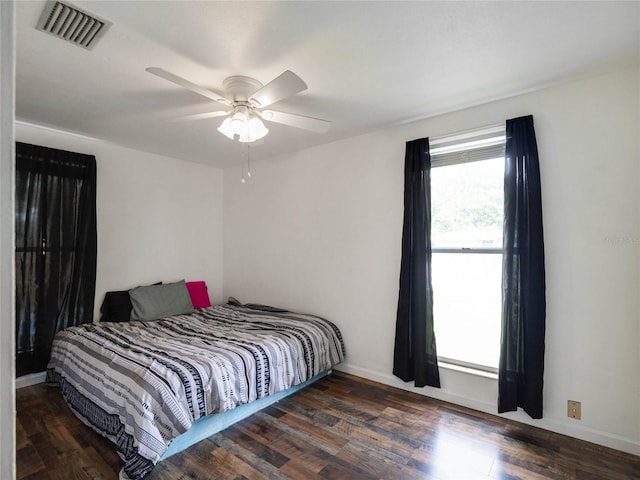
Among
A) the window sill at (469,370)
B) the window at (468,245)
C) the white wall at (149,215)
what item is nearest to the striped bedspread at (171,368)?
the white wall at (149,215)

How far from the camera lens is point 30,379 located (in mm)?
3006

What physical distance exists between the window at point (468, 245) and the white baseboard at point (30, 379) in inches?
148

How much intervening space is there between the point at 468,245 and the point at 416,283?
54cm

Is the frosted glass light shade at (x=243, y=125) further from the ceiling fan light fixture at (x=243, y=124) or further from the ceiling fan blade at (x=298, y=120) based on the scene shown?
the ceiling fan blade at (x=298, y=120)

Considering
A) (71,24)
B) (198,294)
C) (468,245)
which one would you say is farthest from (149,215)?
(468,245)

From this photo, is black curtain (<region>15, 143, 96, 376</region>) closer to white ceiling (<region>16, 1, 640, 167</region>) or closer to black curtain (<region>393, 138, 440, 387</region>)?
white ceiling (<region>16, 1, 640, 167</region>)

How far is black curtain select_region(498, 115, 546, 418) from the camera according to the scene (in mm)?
2266

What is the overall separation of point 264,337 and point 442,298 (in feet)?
5.34

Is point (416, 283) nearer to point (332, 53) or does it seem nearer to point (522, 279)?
point (522, 279)

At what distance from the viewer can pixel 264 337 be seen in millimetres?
2822

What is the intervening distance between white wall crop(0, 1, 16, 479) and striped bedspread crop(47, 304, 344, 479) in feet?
5.81

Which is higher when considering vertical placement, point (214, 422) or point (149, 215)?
point (149, 215)

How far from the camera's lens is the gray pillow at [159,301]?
352 centimetres

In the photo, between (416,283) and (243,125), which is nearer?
(243,125)
